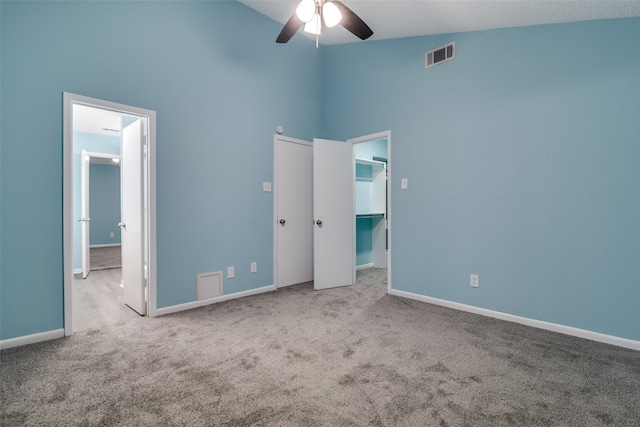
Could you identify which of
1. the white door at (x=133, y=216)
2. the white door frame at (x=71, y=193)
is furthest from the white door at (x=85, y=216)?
the white door frame at (x=71, y=193)

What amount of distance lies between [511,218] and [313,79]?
10.3 ft

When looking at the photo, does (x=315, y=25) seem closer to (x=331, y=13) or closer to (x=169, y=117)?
(x=331, y=13)

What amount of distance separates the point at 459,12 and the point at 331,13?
127 centimetres

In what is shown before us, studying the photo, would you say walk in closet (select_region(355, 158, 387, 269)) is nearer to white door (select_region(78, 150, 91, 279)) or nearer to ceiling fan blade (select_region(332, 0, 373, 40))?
ceiling fan blade (select_region(332, 0, 373, 40))

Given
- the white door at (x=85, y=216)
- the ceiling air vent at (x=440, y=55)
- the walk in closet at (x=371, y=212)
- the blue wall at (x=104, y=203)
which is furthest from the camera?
the blue wall at (x=104, y=203)

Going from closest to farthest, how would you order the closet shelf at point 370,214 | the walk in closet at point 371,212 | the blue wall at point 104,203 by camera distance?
1. the closet shelf at point 370,214
2. the walk in closet at point 371,212
3. the blue wall at point 104,203

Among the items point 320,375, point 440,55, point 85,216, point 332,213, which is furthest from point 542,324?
point 85,216

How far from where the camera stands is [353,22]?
7.82ft

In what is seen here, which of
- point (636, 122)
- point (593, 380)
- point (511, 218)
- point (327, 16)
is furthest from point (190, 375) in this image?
point (636, 122)

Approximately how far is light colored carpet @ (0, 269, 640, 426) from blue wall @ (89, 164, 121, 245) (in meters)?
7.11

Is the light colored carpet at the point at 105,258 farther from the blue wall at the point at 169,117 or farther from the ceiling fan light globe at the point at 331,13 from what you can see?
the ceiling fan light globe at the point at 331,13

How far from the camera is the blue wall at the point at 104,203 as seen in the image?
27.5 ft

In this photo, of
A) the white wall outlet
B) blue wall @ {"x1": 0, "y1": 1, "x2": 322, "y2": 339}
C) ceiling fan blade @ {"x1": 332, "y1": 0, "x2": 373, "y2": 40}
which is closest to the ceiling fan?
ceiling fan blade @ {"x1": 332, "y1": 0, "x2": 373, "y2": 40}

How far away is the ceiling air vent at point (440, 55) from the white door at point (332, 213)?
1341 mm
